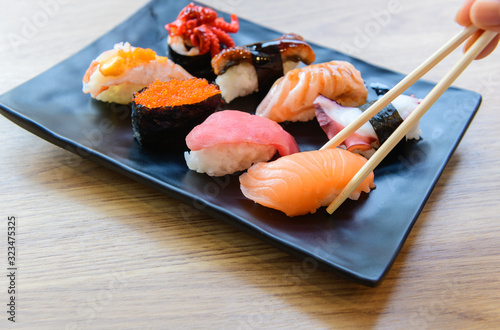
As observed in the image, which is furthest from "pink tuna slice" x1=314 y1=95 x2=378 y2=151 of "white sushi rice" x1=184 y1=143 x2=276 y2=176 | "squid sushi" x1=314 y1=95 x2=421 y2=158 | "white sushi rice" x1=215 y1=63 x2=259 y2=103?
"white sushi rice" x1=215 y1=63 x2=259 y2=103

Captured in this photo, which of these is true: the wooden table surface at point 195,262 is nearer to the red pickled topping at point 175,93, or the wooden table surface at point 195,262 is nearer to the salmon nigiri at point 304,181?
the salmon nigiri at point 304,181

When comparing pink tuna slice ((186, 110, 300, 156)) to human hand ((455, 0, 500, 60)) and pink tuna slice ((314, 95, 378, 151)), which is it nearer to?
pink tuna slice ((314, 95, 378, 151))

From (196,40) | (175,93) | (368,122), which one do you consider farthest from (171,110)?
(368,122)

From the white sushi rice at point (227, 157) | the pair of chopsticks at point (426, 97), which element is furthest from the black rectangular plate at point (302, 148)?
the pair of chopsticks at point (426, 97)

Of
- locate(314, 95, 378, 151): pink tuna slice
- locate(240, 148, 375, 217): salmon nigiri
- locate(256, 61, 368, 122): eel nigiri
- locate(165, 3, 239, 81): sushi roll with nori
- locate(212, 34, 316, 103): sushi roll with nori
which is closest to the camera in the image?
locate(240, 148, 375, 217): salmon nigiri

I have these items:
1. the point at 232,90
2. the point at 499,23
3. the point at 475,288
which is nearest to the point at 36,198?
the point at 232,90

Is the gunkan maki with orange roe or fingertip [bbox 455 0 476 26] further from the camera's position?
the gunkan maki with orange roe
